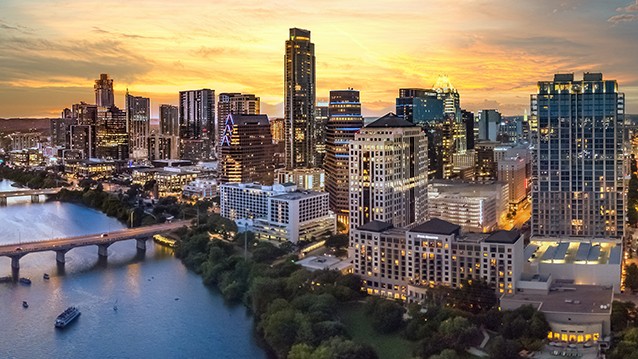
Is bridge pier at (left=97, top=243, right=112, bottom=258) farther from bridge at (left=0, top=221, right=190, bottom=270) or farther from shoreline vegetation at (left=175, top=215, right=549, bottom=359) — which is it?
shoreline vegetation at (left=175, top=215, right=549, bottom=359)

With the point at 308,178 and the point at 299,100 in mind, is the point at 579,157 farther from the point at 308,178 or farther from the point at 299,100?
the point at 299,100

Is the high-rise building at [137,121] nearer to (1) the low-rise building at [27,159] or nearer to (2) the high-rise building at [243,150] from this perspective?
(1) the low-rise building at [27,159]

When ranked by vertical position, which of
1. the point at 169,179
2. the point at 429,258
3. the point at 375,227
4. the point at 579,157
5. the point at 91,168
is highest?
the point at 579,157

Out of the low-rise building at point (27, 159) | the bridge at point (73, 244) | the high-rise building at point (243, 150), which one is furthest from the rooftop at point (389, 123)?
the low-rise building at point (27, 159)

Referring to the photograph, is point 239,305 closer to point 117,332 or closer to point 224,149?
point 117,332

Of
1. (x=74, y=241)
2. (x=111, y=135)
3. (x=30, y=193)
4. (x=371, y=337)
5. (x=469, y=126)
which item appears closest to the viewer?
(x=371, y=337)

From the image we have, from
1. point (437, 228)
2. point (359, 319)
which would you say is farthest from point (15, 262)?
point (437, 228)
